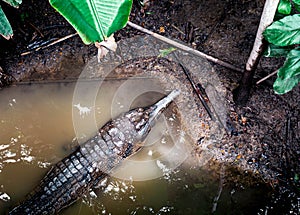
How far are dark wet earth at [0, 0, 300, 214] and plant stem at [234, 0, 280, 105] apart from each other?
0.32 feet

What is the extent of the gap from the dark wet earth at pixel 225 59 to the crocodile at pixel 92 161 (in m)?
0.50

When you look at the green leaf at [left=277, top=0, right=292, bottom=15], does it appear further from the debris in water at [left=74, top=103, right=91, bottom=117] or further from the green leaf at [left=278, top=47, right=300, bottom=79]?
the debris in water at [left=74, top=103, right=91, bottom=117]

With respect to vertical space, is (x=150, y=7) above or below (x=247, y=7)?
above

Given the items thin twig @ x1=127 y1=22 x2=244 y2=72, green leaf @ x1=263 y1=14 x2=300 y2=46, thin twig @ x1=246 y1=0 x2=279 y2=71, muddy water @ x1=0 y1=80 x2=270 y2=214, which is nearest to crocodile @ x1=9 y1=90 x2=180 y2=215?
muddy water @ x1=0 y1=80 x2=270 y2=214

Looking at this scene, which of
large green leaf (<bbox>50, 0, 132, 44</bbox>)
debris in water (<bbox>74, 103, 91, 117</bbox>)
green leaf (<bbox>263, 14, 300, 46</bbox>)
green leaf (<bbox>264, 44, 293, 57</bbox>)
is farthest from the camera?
debris in water (<bbox>74, 103, 91, 117</bbox>)

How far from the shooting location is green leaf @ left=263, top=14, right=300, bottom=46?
1.75 metres

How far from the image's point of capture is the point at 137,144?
2420 mm

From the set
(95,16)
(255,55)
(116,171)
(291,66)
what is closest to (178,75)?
(255,55)

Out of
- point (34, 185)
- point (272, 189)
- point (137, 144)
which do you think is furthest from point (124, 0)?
point (272, 189)

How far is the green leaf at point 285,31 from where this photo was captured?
175cm

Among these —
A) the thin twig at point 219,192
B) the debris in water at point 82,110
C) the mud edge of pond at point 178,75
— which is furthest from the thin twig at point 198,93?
the debris in water at point 82,110

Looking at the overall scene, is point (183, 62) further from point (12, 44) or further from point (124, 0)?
point (12, 44)

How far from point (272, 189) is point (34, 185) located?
4.89 feet

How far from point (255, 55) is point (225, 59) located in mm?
598
